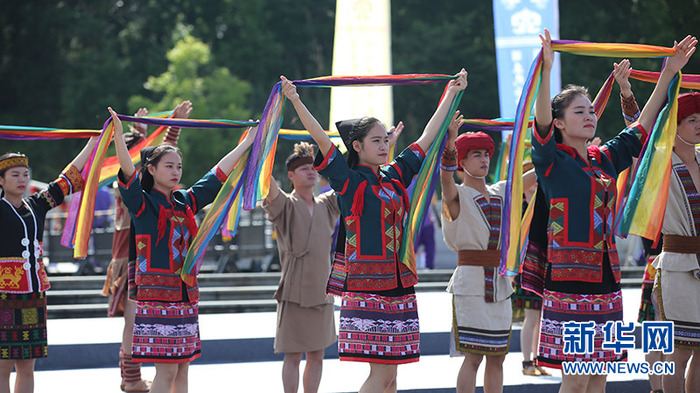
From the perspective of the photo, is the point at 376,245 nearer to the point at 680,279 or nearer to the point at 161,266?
the point at 161,266

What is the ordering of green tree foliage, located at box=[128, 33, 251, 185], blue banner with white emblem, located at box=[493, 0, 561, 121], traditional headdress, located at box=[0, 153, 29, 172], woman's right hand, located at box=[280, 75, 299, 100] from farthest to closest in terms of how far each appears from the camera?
1. green tree foliage, located at box=[128, 33, 251, 185]
2. blue banner with white emblem, located at box=[493, 0, 561, 121]
3. traditional headdress, located at box=[0, 153, 29, 172]
4. woman's right hand, located at box=[280, 75, 299, 100]

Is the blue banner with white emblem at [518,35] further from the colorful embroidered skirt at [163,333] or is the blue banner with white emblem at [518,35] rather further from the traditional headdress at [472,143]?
the colorful embroidered skirt at [163,333]

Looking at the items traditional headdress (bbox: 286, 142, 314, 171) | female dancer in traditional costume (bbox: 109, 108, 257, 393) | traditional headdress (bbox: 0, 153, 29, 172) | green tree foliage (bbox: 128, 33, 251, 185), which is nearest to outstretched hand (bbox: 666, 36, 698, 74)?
traditional headdress (bbox: 286, 142, 314, 171)

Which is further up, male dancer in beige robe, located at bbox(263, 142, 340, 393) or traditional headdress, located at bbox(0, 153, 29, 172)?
traditional headdress, located at bbox(0, 153, 29, 172)

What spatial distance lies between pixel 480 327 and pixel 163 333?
1839 millimetres

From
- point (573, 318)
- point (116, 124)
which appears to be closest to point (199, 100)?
point (116, 124)

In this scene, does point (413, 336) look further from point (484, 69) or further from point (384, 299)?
point (484, 69)

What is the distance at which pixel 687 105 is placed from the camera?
4.96m

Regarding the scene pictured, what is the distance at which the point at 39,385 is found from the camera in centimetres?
636

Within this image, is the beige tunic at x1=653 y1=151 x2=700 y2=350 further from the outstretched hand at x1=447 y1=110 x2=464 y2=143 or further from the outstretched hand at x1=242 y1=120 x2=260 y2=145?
the outstretched hand at x1=242 y1=120 x2=260 y2=145

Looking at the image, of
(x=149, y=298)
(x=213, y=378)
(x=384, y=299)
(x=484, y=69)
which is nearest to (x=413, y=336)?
(x=384, y=299)

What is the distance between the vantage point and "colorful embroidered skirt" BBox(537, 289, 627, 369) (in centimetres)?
408

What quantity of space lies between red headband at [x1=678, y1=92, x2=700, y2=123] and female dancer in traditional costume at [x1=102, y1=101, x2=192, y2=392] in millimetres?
3170

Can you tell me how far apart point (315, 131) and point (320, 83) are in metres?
0.72
